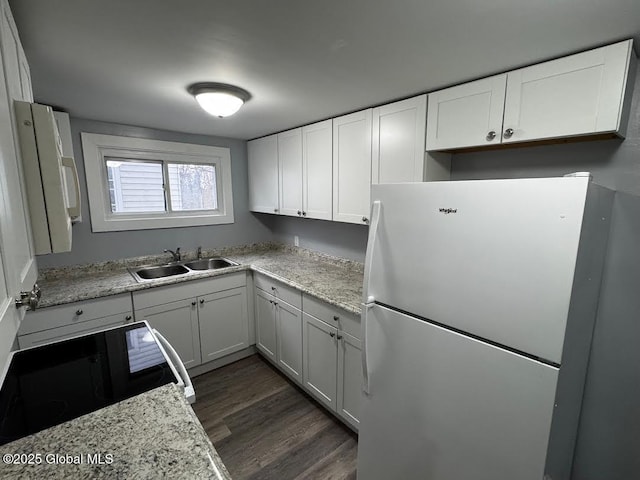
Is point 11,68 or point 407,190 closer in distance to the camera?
point 11,68

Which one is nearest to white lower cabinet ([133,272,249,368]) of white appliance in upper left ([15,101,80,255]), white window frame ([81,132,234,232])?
white window frame ([81,132,234,232])

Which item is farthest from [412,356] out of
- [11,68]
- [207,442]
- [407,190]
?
[11,68]

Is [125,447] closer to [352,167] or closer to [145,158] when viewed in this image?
[352,167]

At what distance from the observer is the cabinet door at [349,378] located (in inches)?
73.9

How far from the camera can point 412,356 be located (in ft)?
4.33

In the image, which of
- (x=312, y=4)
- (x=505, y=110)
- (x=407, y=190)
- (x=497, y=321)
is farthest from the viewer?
(x=505, y=110)

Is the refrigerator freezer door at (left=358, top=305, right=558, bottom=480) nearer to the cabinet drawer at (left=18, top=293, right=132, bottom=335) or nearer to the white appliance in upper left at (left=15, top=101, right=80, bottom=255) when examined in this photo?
the white appliance in upper left at (left=15, top=101, right=80, bottom=255)

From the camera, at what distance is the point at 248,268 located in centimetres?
286

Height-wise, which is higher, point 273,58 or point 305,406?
point 273,58

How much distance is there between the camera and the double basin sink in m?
2.71

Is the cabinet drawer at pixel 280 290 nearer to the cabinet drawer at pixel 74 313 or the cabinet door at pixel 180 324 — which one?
the cabinet door at pixel 180 324

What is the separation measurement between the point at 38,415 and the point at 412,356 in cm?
135

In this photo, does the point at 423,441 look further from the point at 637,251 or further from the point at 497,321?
the point at 637,251

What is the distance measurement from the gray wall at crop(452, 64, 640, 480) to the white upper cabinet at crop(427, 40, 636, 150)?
18 cm
